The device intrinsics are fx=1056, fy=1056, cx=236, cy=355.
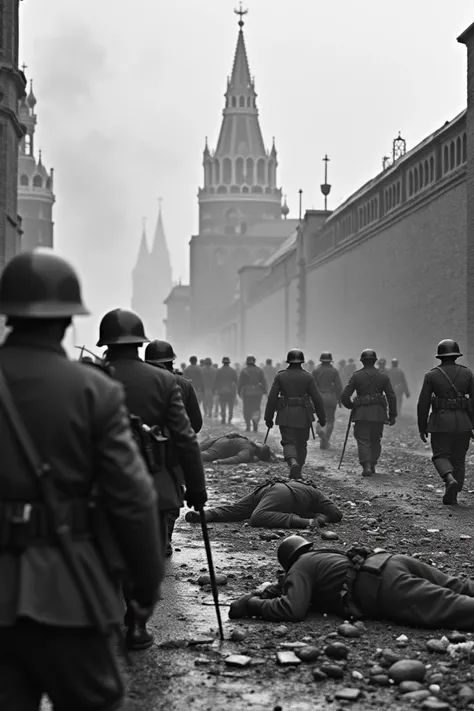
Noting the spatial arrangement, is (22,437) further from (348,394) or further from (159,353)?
(348,394)

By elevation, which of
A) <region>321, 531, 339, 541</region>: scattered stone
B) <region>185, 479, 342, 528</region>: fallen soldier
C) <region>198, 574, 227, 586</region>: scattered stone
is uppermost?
<region>185, 479, 342, 528</region>: fallen soldier

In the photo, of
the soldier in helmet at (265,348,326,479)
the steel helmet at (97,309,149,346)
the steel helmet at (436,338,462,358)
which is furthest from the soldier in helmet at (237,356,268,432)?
the steel helmet at (97,309,149,346)

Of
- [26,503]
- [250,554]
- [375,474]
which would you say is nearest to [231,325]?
[375,474]

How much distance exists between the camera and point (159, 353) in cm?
839

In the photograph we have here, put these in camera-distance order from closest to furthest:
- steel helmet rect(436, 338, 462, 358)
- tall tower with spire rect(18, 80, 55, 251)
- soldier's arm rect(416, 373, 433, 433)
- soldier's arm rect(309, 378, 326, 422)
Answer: soldier's arm rect(416, 373, 433, 433)
steel helmet rect(436, 338, 462, 358)
soldier's arm rect(309, 378, 326, 422)
tall tower with spire rect(18, 80, 55, 251)

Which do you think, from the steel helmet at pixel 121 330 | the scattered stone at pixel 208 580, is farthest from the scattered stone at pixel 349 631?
the steel helmet at pixel 121 330

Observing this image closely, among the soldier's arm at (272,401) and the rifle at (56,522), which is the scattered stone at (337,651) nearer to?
the rifle at (56,522)

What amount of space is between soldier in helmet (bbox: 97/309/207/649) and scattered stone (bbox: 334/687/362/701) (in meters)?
1.25

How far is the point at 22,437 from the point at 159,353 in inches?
213

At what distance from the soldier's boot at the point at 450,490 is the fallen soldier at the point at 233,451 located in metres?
5.12

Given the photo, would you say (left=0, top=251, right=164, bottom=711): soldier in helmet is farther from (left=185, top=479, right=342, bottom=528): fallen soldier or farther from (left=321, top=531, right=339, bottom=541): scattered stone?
(left=185, top=479, right=342, bottom=528): fallen soldier

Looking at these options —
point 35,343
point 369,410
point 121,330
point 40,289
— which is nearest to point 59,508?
point 35,343

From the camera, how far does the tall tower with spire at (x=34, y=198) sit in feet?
350

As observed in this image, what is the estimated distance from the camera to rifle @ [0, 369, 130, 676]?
9.79 ft
